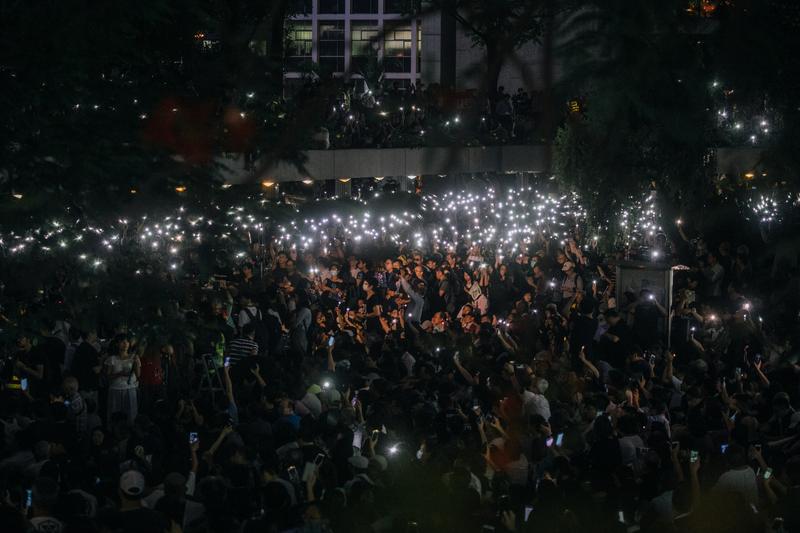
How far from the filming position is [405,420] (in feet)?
28.7

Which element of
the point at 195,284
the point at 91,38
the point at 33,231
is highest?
the point at 91,38

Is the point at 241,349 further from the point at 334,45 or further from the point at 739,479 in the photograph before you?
the point at 334,45

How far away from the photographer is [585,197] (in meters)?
18.1

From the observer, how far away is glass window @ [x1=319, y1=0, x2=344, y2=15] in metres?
43.2

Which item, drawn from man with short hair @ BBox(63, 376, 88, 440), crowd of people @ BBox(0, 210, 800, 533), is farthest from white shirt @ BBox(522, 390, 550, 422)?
man with short hair @ BBox(63, 376, 88, 440)

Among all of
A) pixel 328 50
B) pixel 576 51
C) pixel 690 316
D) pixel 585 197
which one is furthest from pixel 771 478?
pixel 328 50

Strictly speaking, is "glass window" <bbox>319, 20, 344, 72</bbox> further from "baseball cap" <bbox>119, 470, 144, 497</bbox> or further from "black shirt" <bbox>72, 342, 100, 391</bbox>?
"black shirt" <bbox>72, 342, 100, 391</bbox>

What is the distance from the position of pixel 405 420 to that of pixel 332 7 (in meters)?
37.2

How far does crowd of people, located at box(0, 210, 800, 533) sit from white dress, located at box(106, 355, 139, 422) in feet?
0.08

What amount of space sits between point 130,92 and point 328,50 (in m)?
37.4

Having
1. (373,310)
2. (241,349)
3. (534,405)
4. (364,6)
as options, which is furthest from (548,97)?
(364,6)

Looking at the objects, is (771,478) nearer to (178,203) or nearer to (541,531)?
(541,531)

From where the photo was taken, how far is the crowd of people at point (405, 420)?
22.3ft

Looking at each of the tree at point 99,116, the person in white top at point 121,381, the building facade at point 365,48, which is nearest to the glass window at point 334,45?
the building facade at point 365,48
